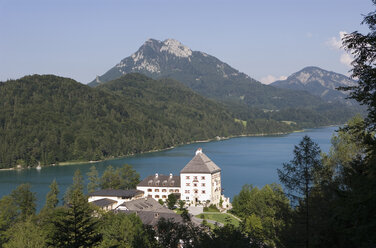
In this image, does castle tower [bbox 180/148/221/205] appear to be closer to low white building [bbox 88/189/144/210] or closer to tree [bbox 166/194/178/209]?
tree [bbox 166/194/178/209]

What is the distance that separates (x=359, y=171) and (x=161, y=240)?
8027 mm

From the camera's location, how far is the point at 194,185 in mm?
68062

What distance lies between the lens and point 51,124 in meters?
183

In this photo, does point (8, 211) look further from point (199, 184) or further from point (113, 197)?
point (199, 184)

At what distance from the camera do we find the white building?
67438 millimetres

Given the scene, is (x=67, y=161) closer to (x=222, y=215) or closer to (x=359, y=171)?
(x=222, y=215)

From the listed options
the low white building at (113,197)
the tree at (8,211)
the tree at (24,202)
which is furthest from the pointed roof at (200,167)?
the tree at (8,211)

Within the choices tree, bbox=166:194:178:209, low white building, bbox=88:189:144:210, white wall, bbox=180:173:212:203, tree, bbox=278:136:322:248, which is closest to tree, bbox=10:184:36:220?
low white building, bbox=88:189:144:210

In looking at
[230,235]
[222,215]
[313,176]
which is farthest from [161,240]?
[222,215]

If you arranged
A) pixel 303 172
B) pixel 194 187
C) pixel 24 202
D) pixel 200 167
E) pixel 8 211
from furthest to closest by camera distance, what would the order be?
pixel 200 167, pixel 194 187, pixel 24 202, pixel 8 211, pixel 303 172

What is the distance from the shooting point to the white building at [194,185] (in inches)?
2655

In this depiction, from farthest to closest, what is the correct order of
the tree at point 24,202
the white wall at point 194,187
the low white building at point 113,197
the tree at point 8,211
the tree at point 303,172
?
the white wall at point 194,187 < the low white building at point 113,197 < the tree at point 24,202 < the tree at point 8,211 < the tree at point 303,172

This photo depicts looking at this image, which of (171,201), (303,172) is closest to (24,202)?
(171,201)

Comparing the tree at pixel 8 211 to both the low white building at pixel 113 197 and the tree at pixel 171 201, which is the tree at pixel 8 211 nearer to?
the low white building at pixel 113 197
